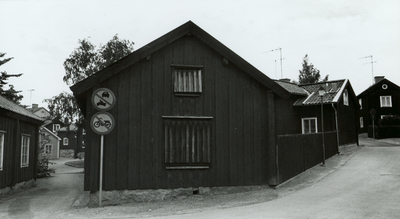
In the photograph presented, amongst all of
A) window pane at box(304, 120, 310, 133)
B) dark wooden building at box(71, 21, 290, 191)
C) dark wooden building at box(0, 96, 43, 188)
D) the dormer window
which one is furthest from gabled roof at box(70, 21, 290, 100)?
window pane at box(304, 120, 310, 133)

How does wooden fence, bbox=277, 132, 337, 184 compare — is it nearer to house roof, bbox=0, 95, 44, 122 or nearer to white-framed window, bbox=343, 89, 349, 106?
white-framed window, bbox=343, 89, 349, 106

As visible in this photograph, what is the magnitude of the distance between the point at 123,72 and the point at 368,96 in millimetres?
38990

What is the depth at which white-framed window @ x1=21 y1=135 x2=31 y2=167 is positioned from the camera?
1658cm

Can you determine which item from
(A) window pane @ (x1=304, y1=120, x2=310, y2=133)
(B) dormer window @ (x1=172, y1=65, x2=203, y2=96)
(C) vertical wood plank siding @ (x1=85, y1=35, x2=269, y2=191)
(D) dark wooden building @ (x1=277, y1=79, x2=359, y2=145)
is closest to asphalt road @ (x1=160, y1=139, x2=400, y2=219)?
(C) vertical wood plank siding @ (x1=85, y1=35, x2=269, y2=191)

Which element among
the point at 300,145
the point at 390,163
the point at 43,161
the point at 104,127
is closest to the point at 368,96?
the point at 390,163

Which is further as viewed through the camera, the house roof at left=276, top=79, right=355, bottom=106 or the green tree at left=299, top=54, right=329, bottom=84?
the green tree at left=299, top=54, right=329, bottom=84

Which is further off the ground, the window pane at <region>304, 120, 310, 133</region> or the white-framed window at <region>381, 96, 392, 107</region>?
the white-framed window at <region>381, 96, 392, 107</region>

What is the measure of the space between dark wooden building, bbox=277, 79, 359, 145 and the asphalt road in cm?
941

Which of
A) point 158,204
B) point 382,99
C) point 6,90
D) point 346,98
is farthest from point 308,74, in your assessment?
point 158,204

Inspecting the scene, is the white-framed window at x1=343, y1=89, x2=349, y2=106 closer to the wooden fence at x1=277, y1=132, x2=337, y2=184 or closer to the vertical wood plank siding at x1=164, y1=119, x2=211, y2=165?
the wooden fence at x1=277, y1=132, x2=337, y2=184

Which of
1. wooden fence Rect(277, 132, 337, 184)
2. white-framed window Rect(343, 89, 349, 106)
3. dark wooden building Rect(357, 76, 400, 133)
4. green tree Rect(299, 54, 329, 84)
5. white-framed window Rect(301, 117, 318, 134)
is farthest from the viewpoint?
green tree Rect(299, 54, 329, 84)

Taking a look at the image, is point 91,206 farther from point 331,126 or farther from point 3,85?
point 3,85

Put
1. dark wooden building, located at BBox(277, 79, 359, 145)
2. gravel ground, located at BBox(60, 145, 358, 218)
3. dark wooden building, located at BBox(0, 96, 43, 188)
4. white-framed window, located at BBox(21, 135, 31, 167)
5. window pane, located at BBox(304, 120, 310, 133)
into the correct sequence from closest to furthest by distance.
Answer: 1. gravel ground, located at BBox(60, 145, 358, 218)
2. dark wooden building, located at BBox(0, 96, 43, 188)
3. white-framed window, located at BBox(21, 135, 31, 167)
4. dark wooden building, located at BBox(277, 79, 359, 145)
5. window pane, located at BBox(304, 120, 310, 133)

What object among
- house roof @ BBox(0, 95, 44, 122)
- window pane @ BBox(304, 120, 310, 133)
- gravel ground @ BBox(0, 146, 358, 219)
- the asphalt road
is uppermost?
house roof @ BBox(0, 95, 44, 122)
